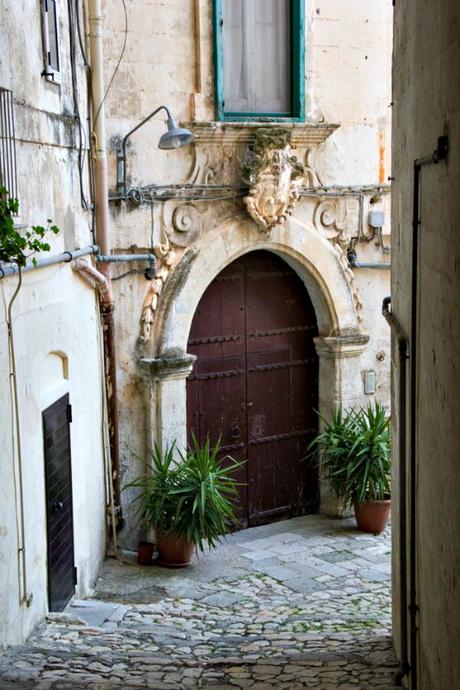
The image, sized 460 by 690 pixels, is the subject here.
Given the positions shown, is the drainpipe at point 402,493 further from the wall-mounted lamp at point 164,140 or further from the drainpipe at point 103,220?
the drainpipe at point 103,220

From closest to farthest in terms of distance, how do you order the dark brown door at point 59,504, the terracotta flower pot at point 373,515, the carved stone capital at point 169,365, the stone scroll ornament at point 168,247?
the dark brown door at point 59,504, the carved stone capital at point 169,365, the stone scroll ornament at point 168,247, the terracotta flower pot at point 373,515

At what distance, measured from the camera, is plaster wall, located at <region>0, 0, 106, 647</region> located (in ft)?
23.0

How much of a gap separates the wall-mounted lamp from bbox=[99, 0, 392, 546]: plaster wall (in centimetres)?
7

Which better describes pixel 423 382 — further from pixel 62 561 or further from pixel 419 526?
pixel 62 561

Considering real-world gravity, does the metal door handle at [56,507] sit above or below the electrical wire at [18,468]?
below

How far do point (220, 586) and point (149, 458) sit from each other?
4.99 feet

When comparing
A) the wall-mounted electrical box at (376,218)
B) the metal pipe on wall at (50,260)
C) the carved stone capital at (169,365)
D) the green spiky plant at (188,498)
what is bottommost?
the green spiky plant at (188,498)

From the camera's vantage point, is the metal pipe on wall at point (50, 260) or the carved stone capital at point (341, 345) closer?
the metal pipe on wall at point (50, 260)

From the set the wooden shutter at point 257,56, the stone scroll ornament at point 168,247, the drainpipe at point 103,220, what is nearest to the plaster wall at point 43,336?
the drainpipe at point 103,220

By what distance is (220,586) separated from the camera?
985 centimetres

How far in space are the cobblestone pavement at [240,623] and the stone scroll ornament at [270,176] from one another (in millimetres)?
3285

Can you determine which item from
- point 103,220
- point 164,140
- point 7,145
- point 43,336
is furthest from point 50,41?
point 43,336

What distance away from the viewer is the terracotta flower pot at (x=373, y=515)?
11.1m

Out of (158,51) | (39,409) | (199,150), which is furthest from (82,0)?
(39,409)
